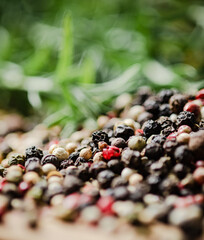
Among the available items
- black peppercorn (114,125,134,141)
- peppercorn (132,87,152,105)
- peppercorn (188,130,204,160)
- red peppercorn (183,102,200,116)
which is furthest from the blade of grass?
peppercorn (188,130,204,160)

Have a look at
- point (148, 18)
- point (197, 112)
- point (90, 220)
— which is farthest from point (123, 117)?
point (148, 18)

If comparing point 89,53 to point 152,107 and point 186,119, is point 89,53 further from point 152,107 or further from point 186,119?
point 186,119

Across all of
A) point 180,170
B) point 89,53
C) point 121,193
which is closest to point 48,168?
point 121,193

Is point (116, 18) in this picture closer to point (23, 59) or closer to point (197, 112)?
point (23, 59)

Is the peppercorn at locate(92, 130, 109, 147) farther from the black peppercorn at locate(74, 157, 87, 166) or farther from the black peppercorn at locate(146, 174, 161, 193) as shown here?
the black peppercorn at locate(146, 174, 161, 193)

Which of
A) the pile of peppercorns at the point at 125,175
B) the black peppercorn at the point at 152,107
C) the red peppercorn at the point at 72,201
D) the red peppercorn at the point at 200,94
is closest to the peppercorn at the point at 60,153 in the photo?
the pile of peppercorns at the point at 125,175

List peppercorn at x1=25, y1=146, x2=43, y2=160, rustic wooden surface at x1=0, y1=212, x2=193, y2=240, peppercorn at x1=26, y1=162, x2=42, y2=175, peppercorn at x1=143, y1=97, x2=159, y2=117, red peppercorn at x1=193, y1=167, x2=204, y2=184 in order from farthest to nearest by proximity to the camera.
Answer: peppercorn at x1=143, y1=97, x2=159, y2=117 → peppercorn at x1=25, y1=146, x2=43, y2=160 → peppercorn at x1=26, y1=162, x2=42, y2=175 → red peppercorn at x1=193, y1=167, x2=204, y2=184 → rustic wooden surface at x1=0, y1=212, x2=193, y2=240

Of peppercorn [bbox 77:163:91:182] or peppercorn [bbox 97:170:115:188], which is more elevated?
peppercorn [bbox 77:163:91:182]

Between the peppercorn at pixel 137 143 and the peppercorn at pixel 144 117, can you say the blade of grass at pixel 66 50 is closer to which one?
the peppercorn at pixel 144 117
